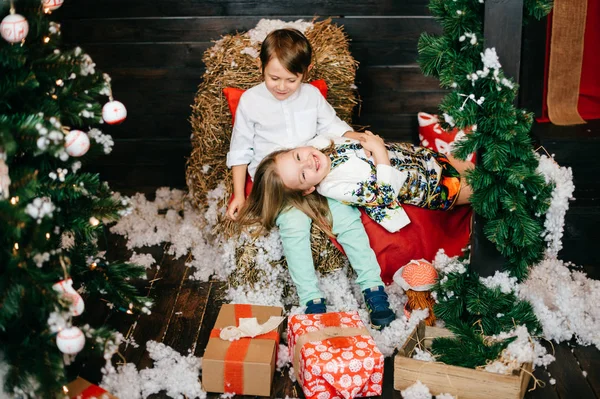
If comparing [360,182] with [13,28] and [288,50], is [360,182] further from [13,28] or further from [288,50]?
[13,28]

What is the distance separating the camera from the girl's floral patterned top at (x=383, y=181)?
9.70 feet

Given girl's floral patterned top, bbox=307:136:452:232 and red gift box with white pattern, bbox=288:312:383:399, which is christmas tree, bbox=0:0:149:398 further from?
girl's floral patterned top, bbox=307:136:452:232

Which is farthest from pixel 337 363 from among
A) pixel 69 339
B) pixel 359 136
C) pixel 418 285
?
pixel 359 136

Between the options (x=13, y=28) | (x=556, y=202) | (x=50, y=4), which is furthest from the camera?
(x=556, y=202)

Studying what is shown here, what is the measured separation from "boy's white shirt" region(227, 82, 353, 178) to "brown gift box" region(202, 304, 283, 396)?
40.5 inches

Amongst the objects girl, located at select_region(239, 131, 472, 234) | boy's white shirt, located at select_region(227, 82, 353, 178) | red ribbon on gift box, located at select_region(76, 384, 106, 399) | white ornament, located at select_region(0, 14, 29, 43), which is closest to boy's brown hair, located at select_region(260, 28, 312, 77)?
boy's white shirt, located at select_region(227, 82, 353, 178)

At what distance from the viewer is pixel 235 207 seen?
3148 millimetres

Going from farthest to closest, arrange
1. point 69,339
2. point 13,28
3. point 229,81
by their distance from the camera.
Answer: point 229,81 → point 69,339 → point 13,28

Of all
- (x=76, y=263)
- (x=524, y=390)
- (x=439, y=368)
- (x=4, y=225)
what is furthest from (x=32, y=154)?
(x=524, y=390)

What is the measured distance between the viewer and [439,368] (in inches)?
93.9

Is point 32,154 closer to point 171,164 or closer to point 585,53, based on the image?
point 171,164

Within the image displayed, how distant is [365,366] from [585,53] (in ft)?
6.46

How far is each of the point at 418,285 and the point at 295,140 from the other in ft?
2.98

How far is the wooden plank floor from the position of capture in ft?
8.09
